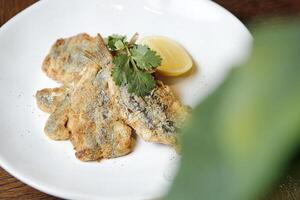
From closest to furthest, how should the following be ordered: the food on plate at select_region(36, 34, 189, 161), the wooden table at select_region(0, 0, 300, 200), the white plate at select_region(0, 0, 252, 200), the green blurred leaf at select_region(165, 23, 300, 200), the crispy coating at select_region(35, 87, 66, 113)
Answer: the green blurred leaf at select_region(165, 23, 300, 200) → the white plate at select_region(0, 0, 252, 200) → the food on plate at select_region(36, 34, 189, 161) → the crispy coating at select_region(35, 87, 66, 113) → the wooden table at select_region(0, 0, 300, 200)

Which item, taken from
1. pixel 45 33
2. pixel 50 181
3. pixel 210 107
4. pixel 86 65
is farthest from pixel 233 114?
pixel 45 33

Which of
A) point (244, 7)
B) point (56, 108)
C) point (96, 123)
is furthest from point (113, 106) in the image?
point (244, 7)

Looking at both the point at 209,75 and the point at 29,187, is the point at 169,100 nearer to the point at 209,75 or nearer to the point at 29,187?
the point at 209,75

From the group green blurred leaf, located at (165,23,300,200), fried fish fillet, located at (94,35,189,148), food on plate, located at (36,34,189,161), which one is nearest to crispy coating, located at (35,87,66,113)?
food on plate, located at (36,34,189,161)

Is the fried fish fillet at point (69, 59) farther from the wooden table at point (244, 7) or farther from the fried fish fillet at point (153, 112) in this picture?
the wooden table at point (244, 7)

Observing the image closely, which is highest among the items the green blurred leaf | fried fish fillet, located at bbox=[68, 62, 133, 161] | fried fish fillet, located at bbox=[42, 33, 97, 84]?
the green blurred leaf

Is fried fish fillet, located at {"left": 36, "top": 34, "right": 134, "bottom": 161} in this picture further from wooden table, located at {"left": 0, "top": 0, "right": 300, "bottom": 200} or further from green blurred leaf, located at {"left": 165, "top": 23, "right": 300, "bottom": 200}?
green blurred leaf, located at {"left": 165, "top": 23, "right": 300, "bottom": 200}
